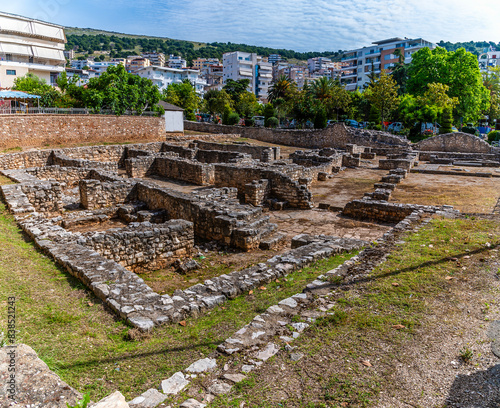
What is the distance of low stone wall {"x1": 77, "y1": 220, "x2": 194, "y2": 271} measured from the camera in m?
8.24

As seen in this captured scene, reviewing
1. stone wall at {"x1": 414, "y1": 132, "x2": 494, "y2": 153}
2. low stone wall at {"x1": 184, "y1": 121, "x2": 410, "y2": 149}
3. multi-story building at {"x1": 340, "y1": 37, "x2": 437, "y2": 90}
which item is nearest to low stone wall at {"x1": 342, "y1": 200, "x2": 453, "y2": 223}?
low stone wall at {"x1": 184, "y1": 121, "x2": 410, "y2": 149}

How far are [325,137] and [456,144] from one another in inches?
469

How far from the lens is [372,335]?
4.76 meters

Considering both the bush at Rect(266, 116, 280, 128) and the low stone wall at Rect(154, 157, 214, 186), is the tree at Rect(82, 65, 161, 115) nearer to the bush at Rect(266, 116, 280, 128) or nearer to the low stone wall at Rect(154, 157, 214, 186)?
the low stone wall at Rect(154, 157, 214, 186)

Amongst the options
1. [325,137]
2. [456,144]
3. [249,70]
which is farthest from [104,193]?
[249,70]

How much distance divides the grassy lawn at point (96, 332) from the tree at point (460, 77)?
4672cm

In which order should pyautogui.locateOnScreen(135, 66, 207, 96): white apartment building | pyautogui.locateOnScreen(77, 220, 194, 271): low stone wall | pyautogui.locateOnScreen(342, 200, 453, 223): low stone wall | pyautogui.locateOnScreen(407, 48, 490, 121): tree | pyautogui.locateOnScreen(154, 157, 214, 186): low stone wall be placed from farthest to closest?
pyautogui.locateOnScreen(135, 66, 207, 96): white apartment building
pyautogui.locateOnScreen(407, 48, 490, 121): tree
pyautogui.locateOnScreen(154, 157, 214, 186): low stone wall
pyautogui.locateOnScreen(342, 200, 453, 223): low stone wall
pyautogui.locateOnScreen(77, 220, 194, 271): low stone wall

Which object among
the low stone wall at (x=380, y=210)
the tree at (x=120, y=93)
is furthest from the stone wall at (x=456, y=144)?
the tree at (x=120, y=93)

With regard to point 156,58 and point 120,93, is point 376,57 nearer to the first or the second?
point 120,93

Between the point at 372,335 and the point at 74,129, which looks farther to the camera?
the point at 74,129

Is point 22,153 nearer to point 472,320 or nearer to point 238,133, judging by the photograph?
point 472,320

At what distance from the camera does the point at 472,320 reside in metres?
5.06

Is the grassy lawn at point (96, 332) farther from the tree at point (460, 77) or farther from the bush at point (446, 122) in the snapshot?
the tree at point (460, 77)

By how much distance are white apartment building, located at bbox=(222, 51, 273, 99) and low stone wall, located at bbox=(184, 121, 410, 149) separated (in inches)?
3011
